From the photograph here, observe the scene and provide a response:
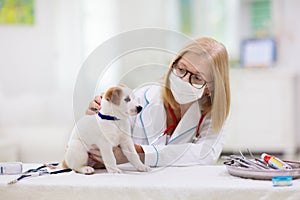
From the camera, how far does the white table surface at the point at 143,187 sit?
44.6 inches

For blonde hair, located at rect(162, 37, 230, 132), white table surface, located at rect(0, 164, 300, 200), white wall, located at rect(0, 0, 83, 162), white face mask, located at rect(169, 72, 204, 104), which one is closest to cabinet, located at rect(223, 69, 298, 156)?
white wall, located at rect(0, 0, 83, 162)

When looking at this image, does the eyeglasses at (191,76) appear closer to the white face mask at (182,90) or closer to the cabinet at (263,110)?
the white face mask at (182,90)

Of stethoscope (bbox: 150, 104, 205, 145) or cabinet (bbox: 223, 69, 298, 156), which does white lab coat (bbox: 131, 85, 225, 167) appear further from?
cabinet (bbox: 223, 69, 298, 156)

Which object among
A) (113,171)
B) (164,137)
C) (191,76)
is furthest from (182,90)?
(113,171)

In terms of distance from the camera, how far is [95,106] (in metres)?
1.30

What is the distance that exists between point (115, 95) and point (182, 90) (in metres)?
0.21

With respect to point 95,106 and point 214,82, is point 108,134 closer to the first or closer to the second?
point 95,106

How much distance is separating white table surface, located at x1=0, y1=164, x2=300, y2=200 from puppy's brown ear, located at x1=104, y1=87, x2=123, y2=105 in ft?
0.64

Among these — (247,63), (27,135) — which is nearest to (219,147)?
(27,135)

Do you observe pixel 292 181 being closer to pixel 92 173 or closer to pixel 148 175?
pixel 148 175

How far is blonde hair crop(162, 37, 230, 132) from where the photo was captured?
137 cm

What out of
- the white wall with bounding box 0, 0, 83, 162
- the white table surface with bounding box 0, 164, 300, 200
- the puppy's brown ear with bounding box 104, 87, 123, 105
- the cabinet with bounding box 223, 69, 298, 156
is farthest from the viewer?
the cabinet with bounding box 223, 69, 298, 156

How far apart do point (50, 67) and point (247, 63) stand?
5.97ft

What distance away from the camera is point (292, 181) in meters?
1.19
